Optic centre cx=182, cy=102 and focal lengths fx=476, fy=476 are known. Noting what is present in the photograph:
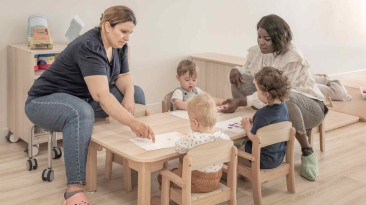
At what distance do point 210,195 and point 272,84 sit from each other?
2.29 ft

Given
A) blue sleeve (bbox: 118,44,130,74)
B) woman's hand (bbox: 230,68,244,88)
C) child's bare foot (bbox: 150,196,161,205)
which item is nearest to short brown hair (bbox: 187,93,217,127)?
child's bare foot (bbox: 150,196,161,205)

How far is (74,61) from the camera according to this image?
2557 mm

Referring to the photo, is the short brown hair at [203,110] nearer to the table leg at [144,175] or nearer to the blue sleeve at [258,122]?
the table leg at [144,175]

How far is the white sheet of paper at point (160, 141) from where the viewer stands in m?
2.26

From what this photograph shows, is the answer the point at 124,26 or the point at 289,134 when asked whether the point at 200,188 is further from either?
the point at 124,26

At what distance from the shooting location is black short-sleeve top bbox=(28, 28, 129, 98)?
97.3 inches

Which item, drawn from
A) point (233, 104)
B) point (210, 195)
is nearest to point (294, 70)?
point (233, 104)

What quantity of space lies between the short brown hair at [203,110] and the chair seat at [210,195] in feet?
1.04

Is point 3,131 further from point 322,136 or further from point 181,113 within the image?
point 322,136

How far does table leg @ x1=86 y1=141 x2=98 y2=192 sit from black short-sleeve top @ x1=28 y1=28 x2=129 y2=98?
14.2 inches

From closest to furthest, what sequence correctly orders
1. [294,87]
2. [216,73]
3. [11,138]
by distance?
[294,87] < [11,138] < [216,73]

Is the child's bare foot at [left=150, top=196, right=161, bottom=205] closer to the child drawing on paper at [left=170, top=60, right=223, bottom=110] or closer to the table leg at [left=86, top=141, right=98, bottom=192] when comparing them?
the table leg at [left=86, top=141, right=98, bottom=192]

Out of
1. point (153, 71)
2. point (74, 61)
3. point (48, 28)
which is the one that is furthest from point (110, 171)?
point (153, 71)

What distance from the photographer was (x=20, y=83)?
3281mm
